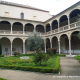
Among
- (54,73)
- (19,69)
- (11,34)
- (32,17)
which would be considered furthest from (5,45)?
(54,73)

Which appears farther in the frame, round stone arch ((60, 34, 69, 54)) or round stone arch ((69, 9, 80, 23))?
round stone arch ((60, 34, 69, 54))

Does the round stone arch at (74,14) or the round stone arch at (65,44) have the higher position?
the round stone arch at (74,14)

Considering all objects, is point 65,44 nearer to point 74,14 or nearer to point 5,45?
point 74,14

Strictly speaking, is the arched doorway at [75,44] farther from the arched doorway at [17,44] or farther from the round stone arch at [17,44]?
the arched doorway at [17,44]

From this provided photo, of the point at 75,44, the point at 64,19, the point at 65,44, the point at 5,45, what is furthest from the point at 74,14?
the point at 5,45

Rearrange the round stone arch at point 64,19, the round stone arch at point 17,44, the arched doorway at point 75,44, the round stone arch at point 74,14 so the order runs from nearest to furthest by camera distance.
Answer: the round stone arch at point 74,14 → the arched doorway at point 75,44 → the round stone arch at point 64,19 → the round stone arch at point 17,44

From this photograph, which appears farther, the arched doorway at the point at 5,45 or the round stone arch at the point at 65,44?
the arched doorway at the point at 5,45

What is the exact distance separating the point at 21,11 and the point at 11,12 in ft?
8.42

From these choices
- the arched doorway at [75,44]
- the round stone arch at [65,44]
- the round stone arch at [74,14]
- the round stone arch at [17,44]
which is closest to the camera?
the round stone arch at [74,14]

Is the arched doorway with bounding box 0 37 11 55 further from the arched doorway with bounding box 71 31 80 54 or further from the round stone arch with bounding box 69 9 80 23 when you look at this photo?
the round stone arch with bounding box 69 9 80 23

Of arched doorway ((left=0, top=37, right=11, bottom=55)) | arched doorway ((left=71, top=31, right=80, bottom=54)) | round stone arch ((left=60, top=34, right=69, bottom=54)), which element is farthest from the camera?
arched doorway ((left=0, top=37, right=11, bottom=55))

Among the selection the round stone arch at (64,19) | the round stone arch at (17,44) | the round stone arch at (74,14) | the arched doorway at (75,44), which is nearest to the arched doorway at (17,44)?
the round stone arch at (17,44)

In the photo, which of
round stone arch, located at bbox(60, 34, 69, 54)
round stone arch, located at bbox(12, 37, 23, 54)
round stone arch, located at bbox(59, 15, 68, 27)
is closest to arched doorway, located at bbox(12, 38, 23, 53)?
round stone arch, located at bbox(12, 37, 23, 54)

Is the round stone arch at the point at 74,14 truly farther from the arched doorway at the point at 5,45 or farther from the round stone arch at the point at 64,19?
the arched doorway at the point at 5,45
